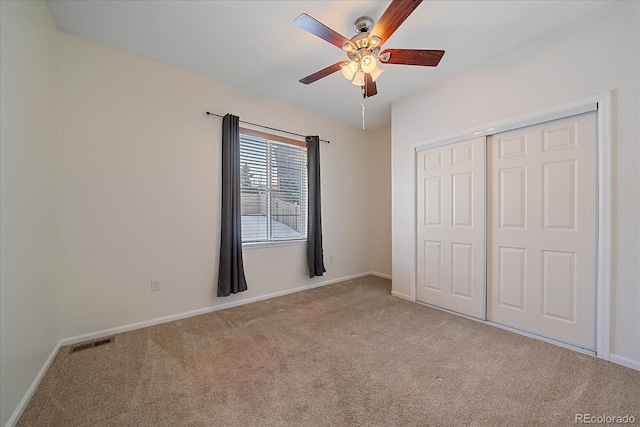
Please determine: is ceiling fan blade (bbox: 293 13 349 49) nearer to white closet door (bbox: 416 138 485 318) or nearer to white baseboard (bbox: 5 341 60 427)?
white closet door (bbox: 416 138 485 318)

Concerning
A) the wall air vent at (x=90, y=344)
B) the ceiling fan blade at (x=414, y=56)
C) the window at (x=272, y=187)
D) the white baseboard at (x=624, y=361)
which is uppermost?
the ceiling fan blade at (x=414, y=56)

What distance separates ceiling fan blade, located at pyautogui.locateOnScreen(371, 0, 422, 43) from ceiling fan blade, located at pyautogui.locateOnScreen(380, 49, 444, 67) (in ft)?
0.54

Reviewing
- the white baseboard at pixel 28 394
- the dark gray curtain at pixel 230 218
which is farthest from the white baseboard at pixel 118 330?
the dark gray curtain at pixel 230 218

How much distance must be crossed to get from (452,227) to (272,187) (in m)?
2.41

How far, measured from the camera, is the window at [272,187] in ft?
10.7

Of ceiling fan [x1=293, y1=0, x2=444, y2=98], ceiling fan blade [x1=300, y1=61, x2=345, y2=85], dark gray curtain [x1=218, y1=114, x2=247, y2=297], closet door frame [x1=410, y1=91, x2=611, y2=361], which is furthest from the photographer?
dark gray curtain [x1=218, y1=114, x2=247, y2=297]

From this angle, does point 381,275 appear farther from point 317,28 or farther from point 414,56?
point 317,28

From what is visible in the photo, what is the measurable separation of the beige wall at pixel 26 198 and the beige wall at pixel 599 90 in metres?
3.67

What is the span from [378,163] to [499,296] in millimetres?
2863

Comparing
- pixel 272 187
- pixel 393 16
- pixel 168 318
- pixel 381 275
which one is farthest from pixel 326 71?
pixel 381 275

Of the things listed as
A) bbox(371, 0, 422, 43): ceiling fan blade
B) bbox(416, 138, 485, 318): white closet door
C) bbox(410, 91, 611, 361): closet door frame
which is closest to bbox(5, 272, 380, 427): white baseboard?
bbox(416, 138, 485, 318): white closet door

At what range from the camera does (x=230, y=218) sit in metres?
2.93

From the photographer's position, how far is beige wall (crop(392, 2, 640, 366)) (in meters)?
1.79

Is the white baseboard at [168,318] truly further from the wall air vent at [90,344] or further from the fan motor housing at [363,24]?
the fan motor housing at [363,24]
